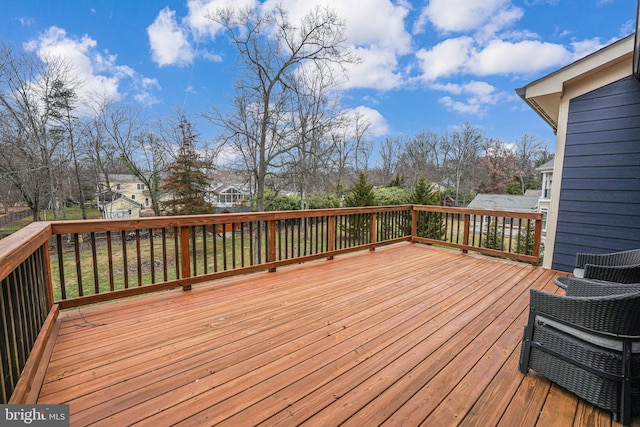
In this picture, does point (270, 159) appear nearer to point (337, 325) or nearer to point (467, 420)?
point (337, 325)

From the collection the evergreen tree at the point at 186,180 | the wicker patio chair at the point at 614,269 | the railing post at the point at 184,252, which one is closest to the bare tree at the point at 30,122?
the evergreen tree at the point at 186,180

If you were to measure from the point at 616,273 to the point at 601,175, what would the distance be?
2090 millimetres

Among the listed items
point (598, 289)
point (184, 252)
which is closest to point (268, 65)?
point (184, 252)

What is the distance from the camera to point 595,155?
3.66m

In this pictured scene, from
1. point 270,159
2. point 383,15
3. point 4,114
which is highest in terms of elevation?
point 383,15

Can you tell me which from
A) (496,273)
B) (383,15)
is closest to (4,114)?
(383,15)

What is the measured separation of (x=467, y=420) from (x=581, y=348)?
2.45 ft

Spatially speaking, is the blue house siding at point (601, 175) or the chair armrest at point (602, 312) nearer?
the chair armrest at point (602, 312)

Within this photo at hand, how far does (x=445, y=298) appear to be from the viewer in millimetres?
3062

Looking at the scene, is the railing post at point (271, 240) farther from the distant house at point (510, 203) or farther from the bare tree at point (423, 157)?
the bare tree at point (423, 157)

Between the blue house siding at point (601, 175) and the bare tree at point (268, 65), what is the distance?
7.91m

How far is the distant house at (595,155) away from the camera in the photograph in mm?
3369

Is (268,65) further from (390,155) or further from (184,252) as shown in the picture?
(390,155)

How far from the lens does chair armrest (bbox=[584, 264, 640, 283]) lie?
2.18 m
